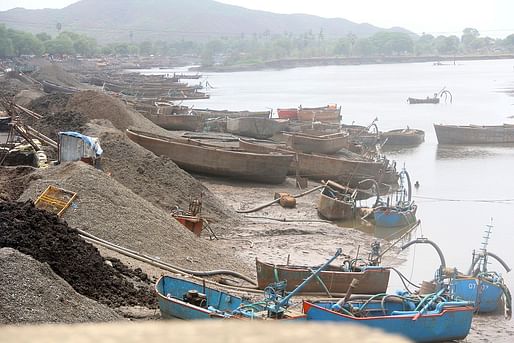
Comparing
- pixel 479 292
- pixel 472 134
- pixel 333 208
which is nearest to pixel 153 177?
pixel 333 208

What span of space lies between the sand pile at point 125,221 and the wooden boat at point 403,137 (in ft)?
106

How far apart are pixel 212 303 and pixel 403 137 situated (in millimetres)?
39359

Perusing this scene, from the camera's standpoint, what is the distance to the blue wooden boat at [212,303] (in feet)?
38.5

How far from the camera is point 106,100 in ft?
117

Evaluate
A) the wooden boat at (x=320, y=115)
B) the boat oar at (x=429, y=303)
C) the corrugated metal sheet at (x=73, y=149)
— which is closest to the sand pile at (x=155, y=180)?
the corrugated metal sheet at (x=73, y=149)

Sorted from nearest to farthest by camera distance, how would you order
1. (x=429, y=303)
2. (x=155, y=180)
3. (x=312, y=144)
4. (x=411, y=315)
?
(x=411, y=315), (x=429, y=303), (x=155, y=180), (x=312, y=144)

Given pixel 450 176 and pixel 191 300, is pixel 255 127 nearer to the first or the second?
pixel 450 176

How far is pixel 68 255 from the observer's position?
12.7 m

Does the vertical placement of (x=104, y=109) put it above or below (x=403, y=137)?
above

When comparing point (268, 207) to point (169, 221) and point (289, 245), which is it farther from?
point (169, 221)

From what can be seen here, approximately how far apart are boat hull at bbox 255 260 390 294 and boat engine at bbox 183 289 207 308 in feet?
10.3

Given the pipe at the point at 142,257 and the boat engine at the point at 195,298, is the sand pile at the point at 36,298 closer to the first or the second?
the boat engine at the point at 195,298

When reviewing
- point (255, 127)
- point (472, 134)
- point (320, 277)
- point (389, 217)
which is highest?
point (320, 277)

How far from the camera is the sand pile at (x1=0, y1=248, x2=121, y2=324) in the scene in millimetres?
9695
